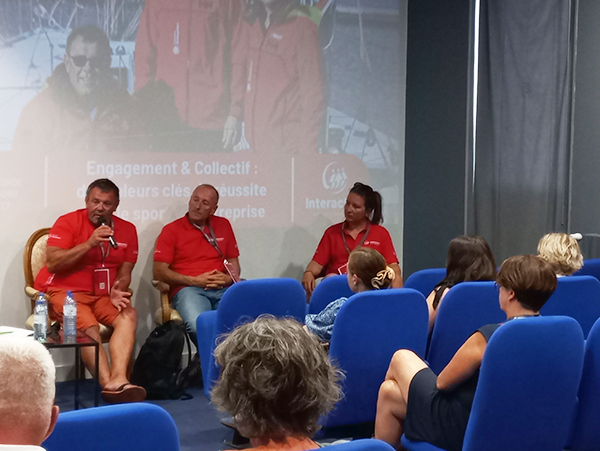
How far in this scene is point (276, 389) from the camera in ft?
4.99

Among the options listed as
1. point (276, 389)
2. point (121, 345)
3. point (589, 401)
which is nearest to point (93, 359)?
point (121, 345)

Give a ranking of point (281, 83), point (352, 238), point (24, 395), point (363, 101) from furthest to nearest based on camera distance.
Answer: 1. point (363, 101)
2. point (281, 83)
3. point (352, 238)
4. point (24, 395)

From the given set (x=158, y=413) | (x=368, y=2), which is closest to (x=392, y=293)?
(x=158, y=413)

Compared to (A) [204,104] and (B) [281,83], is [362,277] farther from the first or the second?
(B) [281,83]

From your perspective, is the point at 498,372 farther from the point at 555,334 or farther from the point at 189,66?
the point at 189,66

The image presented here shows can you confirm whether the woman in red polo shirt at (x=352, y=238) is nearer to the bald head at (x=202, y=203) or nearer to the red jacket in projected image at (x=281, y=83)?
the red jacket in projected image at (x=281, y=83)

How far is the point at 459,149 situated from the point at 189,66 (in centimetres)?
226

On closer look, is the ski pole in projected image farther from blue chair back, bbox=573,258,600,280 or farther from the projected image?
blue chair back, bbox=573,258,600,280

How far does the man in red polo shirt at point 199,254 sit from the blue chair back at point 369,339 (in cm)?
202

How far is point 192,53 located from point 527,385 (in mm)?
3927

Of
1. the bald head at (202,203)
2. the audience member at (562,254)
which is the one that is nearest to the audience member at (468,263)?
the audience member at (562,254)

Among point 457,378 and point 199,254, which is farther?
point 199,254

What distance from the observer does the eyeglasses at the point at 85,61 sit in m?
5.17

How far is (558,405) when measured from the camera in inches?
102
